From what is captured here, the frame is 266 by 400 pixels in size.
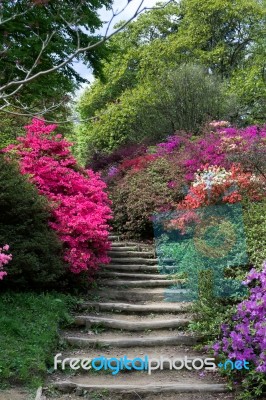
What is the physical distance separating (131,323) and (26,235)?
1.85 meters

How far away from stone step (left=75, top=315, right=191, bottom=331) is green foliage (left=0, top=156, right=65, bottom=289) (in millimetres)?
721

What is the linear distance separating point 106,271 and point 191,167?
3.45 metres

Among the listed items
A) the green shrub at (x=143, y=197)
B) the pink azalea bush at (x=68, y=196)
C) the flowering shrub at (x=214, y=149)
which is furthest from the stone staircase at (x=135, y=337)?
the flowering shrub at (x=214, y=149)

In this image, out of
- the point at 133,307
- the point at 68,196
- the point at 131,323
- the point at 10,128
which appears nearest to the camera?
the point at 131,323

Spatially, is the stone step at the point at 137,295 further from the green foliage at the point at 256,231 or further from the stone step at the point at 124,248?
Answer: the stone step at the point at 124,248

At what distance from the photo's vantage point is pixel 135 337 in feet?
19.2

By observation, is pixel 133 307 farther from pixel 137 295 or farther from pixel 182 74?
pixel 182 74

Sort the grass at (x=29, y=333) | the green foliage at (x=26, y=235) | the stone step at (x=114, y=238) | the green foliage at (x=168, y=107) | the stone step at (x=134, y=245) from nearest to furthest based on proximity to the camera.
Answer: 1. the grass at (x=29, y=333)
2. the green foliage at (x=26, y=235)
3. the stone step at (x=134, y=245)
4. the stone step at (x=114, y=238)
5. the green foliage at (x=168, y=107)

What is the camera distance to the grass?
451 cm

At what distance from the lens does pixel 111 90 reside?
21.8 meters

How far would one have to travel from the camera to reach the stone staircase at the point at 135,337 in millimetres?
4648

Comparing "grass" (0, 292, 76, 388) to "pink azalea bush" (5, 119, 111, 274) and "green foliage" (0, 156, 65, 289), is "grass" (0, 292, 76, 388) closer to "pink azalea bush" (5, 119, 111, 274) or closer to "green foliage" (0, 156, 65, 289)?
"green foliage" (0, 156, 65, 289)

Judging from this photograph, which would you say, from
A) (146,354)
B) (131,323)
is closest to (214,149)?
(131,323)

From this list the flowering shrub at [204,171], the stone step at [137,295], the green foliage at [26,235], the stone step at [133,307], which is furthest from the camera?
the flowering shrub at [204,171]
